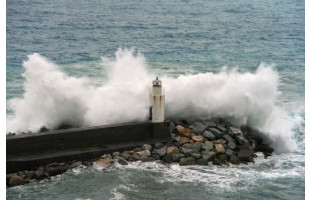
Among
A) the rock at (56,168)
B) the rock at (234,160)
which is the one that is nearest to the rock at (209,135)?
the rock at (234,160)

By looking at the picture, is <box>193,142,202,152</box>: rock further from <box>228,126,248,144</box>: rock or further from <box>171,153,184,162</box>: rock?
<box>228,126,248,144</box>: rock

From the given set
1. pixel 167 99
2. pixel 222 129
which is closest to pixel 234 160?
pixel 222 129

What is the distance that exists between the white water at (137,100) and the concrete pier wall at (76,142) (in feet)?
2.39

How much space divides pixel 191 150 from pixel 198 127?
122cm

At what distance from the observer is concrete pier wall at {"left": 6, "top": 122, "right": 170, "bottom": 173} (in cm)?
1177

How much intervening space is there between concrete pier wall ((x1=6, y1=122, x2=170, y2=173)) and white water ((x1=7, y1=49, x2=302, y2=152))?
0.73m

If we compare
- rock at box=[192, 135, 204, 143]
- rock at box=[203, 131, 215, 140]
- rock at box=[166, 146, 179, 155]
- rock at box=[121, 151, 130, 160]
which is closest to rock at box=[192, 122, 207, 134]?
rock at box=[203, 131, 215, 140]

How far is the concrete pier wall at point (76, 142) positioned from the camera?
38.6ft

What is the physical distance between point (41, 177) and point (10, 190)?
81 cm

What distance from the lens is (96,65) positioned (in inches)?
1003

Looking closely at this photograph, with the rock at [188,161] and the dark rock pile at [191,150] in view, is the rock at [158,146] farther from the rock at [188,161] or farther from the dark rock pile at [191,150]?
the rock at [188,161]
